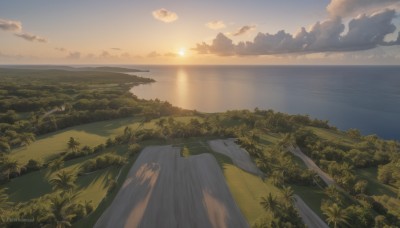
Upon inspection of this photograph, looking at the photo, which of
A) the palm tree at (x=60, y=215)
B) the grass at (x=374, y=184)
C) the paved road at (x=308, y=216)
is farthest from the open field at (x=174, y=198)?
the grass at (x=374, y=184)

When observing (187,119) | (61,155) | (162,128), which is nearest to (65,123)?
(61,155)

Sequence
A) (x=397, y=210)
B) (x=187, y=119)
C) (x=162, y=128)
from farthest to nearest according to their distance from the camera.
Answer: (x=187, y=119)
(x=162, y=128)
(x=397, y=210)

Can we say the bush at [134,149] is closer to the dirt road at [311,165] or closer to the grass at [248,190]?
the grass at [248,190]

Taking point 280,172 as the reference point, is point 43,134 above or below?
below

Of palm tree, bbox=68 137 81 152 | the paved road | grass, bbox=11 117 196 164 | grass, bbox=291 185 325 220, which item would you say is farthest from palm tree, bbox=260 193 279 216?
grass, bbox=11 117 196 164

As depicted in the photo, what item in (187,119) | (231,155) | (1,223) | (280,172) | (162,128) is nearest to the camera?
(1,223)

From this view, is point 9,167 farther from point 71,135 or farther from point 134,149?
point 71,135

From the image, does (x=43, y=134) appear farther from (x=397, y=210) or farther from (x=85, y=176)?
(x=397, y=210)

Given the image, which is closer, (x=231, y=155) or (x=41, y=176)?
(x=41, y=176)
